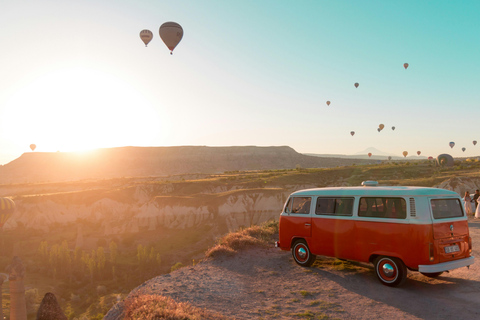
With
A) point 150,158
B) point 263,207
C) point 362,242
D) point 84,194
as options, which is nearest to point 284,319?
point 362,242

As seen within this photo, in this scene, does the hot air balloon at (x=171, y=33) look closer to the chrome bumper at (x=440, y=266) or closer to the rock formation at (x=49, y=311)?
the rock formation at (x=49, y=311)

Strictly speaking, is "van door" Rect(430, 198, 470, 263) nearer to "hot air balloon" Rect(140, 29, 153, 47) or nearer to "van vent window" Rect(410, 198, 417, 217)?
"van vent window" Rect(410, 198, 417, 217)

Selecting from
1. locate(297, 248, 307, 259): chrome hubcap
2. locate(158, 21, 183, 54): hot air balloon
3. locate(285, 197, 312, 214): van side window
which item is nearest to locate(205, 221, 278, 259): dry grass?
locate(297, 248, 307, 259): chrome hubcap

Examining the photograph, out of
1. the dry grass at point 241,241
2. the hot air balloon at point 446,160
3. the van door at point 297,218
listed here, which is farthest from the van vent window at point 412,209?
the hot air balloon at point 446,160

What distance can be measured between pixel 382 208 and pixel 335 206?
1.63 m

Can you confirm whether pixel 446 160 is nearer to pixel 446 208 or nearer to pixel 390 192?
pixel 446 208

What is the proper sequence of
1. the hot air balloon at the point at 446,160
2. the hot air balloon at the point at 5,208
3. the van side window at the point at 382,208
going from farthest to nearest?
the hot air balloon at the point at 446,160, the hot air balloon at the point at 5,208, the van side window at the point at 382,208

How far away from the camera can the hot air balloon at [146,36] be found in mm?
47031

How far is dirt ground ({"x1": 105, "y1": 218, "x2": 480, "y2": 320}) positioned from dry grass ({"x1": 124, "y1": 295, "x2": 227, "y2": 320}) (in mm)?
683

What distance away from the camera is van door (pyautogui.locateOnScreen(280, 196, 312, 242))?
12.2 meters

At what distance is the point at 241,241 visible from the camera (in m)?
16.0

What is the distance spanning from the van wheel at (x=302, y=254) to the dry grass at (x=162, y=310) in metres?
4.86

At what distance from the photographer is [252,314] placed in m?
8.81

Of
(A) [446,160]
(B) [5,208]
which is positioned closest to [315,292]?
(B) [5,208]
